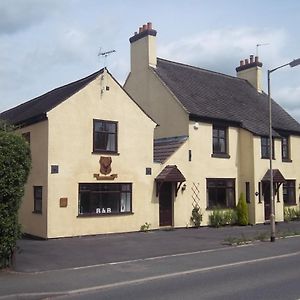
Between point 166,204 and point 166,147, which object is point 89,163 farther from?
point 166,147

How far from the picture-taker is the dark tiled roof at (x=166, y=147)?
76.8 ft

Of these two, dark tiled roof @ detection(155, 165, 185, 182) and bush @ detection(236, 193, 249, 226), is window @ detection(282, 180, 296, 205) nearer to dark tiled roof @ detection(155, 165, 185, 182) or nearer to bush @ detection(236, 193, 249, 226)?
bush @ detection(236, 193, 249, 226)

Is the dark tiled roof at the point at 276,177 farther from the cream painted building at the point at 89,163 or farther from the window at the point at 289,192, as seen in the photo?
the cream painted building at the point at 89,163

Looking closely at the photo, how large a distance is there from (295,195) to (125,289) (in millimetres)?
23156

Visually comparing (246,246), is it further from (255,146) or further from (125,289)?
(255,146)

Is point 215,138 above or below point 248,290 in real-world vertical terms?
above

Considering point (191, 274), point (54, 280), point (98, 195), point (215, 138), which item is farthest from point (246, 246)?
point (215, 138)

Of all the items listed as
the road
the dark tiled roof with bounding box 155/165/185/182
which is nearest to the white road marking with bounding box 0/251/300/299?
the road

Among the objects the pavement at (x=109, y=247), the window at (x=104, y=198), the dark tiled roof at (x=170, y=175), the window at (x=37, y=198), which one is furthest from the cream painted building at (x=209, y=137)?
the window at (x=37, y=198)

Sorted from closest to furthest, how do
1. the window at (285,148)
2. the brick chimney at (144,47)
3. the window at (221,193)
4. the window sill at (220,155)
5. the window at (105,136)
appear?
the window at (105,136), the window at (221,193), the window sill at (220,155), the brick chimney at (144,47), the window at (285,148)

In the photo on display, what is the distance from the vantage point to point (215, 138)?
84.7 feet

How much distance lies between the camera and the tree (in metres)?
11.4

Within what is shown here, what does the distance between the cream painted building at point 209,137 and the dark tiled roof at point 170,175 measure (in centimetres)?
37

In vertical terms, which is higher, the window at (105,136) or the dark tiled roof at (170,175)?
the window at (105,136)
